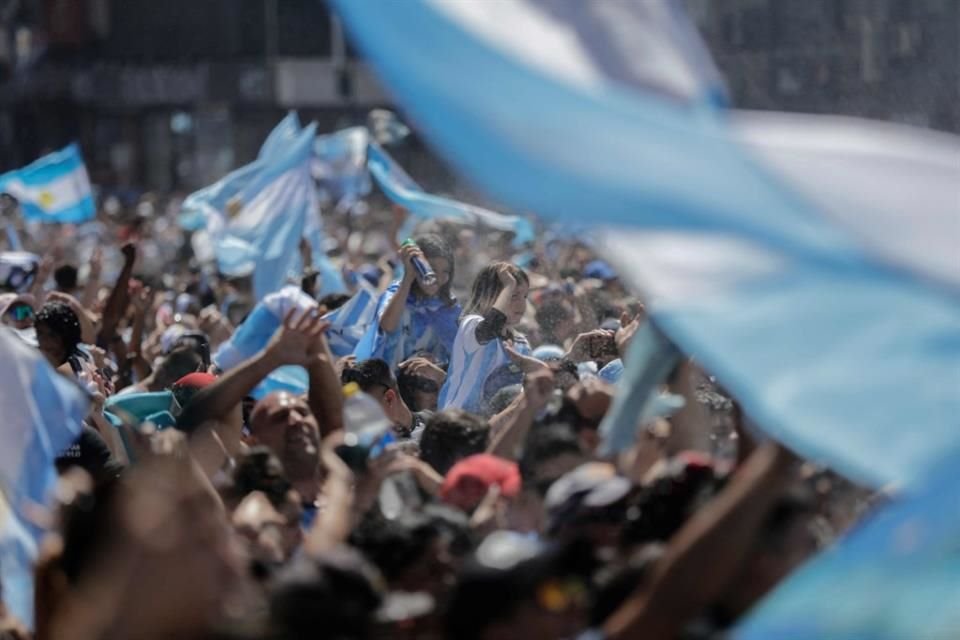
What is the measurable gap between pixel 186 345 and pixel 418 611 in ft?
12.3

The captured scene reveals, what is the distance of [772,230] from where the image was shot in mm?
3594

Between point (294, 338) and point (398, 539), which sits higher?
point (398, 539)

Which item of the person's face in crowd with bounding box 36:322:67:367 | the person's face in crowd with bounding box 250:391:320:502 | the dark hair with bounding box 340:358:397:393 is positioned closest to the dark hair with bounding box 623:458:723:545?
the person's face in crowd with bounding box 250:391:320:502

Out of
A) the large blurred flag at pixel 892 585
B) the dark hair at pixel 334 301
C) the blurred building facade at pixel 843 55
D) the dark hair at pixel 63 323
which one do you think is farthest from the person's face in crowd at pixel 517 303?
the blurred building facade at pixel 843 55

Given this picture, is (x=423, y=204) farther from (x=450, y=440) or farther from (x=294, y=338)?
(x=294, y=338)

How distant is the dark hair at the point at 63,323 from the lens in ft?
24.4

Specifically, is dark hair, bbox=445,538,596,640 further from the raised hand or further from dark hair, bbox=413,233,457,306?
dark hair, bbox=413,233,457,306

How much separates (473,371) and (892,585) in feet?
13.9

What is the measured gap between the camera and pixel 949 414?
355cm

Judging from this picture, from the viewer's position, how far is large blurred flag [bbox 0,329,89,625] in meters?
4.82

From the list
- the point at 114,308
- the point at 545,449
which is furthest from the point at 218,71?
the point at 545,449

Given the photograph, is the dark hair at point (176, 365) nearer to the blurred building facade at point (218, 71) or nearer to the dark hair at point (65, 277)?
the dark hair at point (65, 277)

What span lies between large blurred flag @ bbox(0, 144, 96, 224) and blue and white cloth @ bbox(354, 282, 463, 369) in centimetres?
720

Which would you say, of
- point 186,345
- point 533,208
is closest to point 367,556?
point 533,208
